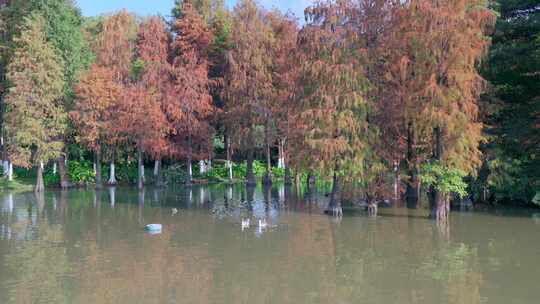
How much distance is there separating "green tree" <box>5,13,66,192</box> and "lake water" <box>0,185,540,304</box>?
12706mm

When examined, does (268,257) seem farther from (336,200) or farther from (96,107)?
(96,107)

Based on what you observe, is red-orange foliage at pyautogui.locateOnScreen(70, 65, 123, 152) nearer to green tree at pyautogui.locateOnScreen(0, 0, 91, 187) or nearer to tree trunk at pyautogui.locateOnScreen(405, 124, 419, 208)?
green tree at pyautogui.locateOnScreen(0, 0, 91, 187)

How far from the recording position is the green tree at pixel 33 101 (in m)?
43.3

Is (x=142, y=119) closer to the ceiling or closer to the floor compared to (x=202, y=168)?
closer to the ceiling

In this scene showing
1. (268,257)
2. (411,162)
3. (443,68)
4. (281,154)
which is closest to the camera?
(268,257)

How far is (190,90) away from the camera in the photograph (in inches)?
1898

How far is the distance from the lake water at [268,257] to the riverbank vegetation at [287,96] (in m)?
3.02

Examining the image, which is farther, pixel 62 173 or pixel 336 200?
pixel 62 173

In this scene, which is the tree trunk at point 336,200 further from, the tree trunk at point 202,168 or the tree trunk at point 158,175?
Answer: the tree trunk at point 202,168

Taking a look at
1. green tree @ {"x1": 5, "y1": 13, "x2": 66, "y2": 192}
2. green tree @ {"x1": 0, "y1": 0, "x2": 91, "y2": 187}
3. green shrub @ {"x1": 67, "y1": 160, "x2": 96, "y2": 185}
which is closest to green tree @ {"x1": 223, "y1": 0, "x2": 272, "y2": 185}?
green tree @ {"x1": 0, "y1": 0, "x2": 91, "y2": 187}

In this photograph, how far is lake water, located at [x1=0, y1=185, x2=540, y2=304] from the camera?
14492 mm

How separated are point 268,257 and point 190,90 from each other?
103ft

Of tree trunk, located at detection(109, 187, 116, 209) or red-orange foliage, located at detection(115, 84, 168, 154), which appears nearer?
tree trunk, located at detection(109, 187, 116, 209)

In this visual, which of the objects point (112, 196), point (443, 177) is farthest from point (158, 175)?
point (443, 177)
